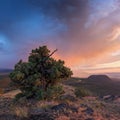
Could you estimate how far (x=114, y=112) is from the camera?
20.7 meters

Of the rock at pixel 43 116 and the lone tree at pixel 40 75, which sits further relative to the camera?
the lone tree at pixel 40 75

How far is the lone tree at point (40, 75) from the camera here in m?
23.9

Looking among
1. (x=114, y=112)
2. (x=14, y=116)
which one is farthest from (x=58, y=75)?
(x=14, y=116)

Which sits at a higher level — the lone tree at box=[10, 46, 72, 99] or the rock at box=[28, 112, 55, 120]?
the lone tree at box=[10, 46, 72, 99]

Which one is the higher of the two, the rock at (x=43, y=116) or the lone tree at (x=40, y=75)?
the lone tree at (x=40, y=75)

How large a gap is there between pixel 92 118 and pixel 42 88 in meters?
7.78

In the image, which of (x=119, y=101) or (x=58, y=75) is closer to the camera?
(x=58, y=75)

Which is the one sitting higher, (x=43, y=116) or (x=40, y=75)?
(x=40, y=75)

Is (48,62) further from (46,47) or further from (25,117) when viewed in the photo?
(25,117)

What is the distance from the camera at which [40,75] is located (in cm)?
2447

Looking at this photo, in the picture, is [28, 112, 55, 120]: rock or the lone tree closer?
[28, 112, 55, 120]: rock

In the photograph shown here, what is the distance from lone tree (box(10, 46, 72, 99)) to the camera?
23.9m

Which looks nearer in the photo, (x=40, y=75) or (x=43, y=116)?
(x=43, y=116)

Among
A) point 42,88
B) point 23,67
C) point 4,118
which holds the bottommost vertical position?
point 4,118
